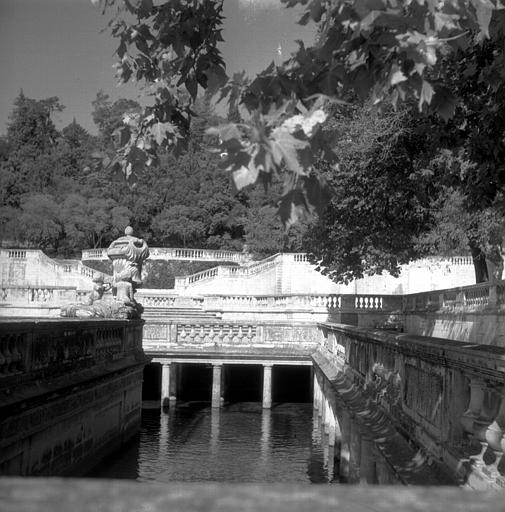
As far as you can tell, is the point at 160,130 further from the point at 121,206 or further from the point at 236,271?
the point at 121,206

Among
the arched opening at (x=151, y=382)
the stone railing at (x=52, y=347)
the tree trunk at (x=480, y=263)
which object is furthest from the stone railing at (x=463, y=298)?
the arched opening at (x=151, y=382)

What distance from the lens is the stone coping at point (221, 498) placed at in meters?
1.46

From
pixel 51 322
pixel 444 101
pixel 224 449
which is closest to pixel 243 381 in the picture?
pixel 224 449

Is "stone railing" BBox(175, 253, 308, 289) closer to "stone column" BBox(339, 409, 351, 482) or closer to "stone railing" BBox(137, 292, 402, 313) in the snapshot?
"stone railing" BBox(137, 292, 402, 313)

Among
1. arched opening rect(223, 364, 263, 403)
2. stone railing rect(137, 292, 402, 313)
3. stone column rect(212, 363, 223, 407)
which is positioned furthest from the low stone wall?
stone railing rect(137, 292, 402, 313)

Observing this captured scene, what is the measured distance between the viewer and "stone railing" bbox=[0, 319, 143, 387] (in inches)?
329

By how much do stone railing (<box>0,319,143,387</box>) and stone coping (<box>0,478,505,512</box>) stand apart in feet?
22.5

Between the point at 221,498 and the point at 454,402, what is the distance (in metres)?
4.48

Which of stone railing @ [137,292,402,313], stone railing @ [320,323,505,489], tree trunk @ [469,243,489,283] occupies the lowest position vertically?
stone railing @ [320,323,505,489]

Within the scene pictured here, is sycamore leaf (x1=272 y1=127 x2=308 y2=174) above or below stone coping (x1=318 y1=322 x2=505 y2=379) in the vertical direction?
above

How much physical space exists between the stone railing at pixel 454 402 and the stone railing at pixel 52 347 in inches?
168

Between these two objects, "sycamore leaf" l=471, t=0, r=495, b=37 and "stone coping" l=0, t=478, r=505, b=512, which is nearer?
"stone coping" l=0, t=478, r=505, b=512

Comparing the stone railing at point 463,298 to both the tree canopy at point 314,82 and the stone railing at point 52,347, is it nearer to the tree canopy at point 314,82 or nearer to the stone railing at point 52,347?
the tree canopy at point 314,82

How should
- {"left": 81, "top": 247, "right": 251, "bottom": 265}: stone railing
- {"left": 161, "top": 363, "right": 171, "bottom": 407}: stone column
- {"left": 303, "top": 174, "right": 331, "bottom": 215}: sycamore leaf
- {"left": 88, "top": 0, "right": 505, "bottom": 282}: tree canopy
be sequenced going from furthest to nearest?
{"left": 81, "top": 247, "right": 251, "bottom": 265}: stone railing
{"left": 161, "top": 363, "right": 171, "bottom": 407}: stone column
{"left": 303, "top": 174, "right": 331, "bottom": 215}: sycamore leaf
{"left": 88, "top": 0, "right": 505, "bottom": 282}: tree canopy
